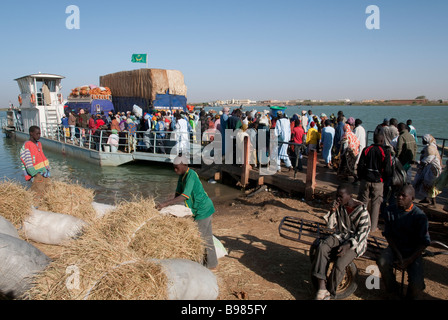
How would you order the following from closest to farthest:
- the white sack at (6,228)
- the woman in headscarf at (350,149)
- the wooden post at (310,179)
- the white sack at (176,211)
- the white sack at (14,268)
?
the white sack at (14,268) < the white sack at (176,211) < the white sack at (6,228) < the wooden post at (310,179) < the woman in headscarf at (350,149)

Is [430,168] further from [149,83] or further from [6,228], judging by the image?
[149,83]

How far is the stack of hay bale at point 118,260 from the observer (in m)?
2.81

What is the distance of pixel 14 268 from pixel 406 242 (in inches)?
184

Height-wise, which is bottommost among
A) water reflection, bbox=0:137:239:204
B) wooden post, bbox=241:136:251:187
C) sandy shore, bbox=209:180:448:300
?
water reflection, bbox=0:137:239:204

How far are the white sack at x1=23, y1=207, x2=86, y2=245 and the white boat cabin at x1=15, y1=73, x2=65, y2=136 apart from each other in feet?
58.5

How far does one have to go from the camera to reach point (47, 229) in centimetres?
530

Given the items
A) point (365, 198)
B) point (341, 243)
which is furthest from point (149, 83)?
point (341, 243)

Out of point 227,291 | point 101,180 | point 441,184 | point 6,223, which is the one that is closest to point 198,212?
point 227,291

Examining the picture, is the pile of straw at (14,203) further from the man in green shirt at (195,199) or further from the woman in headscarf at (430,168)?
the woman in headscarf at (430,168)

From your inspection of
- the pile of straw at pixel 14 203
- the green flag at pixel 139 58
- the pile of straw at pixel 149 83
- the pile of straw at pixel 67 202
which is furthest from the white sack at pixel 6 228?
the green flag at pixel 139 58

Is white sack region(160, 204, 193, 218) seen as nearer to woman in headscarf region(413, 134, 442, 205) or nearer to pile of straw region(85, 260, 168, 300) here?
pile of straw region(85, 260, 168, 300)

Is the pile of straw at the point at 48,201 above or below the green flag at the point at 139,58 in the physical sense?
below

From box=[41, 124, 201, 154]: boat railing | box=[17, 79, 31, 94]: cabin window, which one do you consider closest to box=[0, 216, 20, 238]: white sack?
box=[41, 124, 201, 154]: boat railing

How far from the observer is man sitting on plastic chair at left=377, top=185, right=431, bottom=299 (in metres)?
3.72
